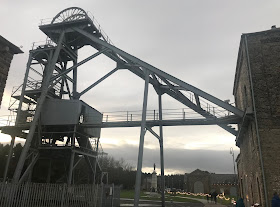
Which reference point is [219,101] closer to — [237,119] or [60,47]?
[237,119]

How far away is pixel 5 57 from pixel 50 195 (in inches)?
351

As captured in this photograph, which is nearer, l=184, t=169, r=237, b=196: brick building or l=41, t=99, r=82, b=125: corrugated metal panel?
l=41, t=99, r=82, b=125: corrugated metal panel

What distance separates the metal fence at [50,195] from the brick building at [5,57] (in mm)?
7441

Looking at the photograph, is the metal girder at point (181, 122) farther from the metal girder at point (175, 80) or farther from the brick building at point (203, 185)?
A: the brick building at point (203, 185)

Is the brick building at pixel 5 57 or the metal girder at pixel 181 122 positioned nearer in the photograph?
the brick building at pixel 5 57

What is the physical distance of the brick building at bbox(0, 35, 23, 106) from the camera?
6840 mm

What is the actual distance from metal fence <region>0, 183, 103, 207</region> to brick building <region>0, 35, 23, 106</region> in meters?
7.44

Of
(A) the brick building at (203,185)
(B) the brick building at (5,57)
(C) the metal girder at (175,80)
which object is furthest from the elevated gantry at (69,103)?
(A) the brick building at (203,185)

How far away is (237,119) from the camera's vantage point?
522 inches

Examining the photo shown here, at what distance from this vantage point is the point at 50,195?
13.4m

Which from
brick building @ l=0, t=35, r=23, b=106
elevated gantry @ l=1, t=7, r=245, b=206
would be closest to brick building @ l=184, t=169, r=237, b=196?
elevated gantry @ l=1, t=7, r=245, b=206

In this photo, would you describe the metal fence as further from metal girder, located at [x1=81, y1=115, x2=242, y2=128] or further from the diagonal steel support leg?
metal girder, located at [x1=81, y1=115, x2=242, y2=128]

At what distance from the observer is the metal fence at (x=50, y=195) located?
12343mm

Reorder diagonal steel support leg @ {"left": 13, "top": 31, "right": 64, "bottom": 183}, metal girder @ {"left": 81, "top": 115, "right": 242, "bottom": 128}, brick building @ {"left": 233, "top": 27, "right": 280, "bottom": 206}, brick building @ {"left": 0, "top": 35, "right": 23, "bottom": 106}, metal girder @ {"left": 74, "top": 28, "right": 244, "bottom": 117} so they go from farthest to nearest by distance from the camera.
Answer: diagonal steel support leg @ {"left": 13, "top": 31, "right": 64, "bottom": 183}, metal girder @ {"left": 81, "top": 115, "right": 242, "bottom": 128}, metal girder @ {"left": 74, "top": 28, "right": 244, "bottom": 117}, brick building @ {"left": 233, "top": 27, "right": 280, "bottom": 206}, brick building @ {"left": 0, "top": 35, "right": 23, "bottom": 106}
